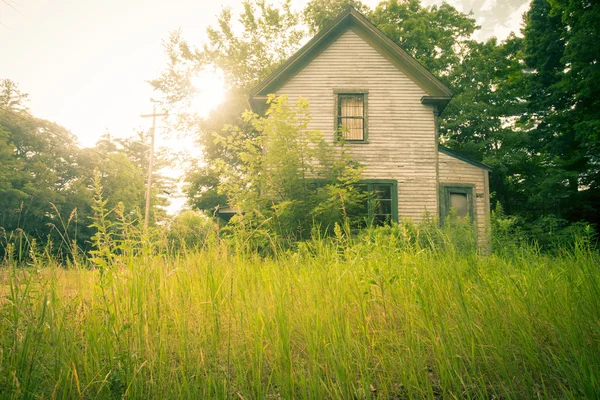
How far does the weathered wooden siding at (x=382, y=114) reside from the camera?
12.6 m

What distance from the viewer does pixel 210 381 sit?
6.17 ft

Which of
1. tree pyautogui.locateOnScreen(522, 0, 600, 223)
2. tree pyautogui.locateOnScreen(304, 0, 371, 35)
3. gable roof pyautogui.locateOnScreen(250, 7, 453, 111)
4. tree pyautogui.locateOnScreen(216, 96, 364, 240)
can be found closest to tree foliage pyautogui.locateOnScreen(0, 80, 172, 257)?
gable roof pyautogui.locateOnScreen(250, 7, 453, 111)

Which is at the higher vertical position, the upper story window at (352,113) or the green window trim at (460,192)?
the upper story window at (352,113)

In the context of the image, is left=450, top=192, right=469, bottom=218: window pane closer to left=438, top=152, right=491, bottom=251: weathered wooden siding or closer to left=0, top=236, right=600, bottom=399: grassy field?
left=438, top=152, right=491, bottom=251: weathered wooden siding

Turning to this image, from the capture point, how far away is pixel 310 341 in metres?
2.13

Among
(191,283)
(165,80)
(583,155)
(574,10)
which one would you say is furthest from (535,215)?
(165,80)

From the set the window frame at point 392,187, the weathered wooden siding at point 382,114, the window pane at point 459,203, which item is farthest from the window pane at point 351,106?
the window pane at point 459,203

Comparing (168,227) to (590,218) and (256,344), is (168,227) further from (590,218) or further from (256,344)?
(590,218)

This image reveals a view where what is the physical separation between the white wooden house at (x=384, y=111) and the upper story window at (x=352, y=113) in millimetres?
37

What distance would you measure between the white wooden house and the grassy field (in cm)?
987

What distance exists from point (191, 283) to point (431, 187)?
11.2 metres

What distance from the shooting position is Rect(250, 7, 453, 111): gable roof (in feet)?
42.3

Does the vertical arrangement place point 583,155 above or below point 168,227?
above

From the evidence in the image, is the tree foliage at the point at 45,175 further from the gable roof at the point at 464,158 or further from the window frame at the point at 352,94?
the gable roof at the point at 464,158
